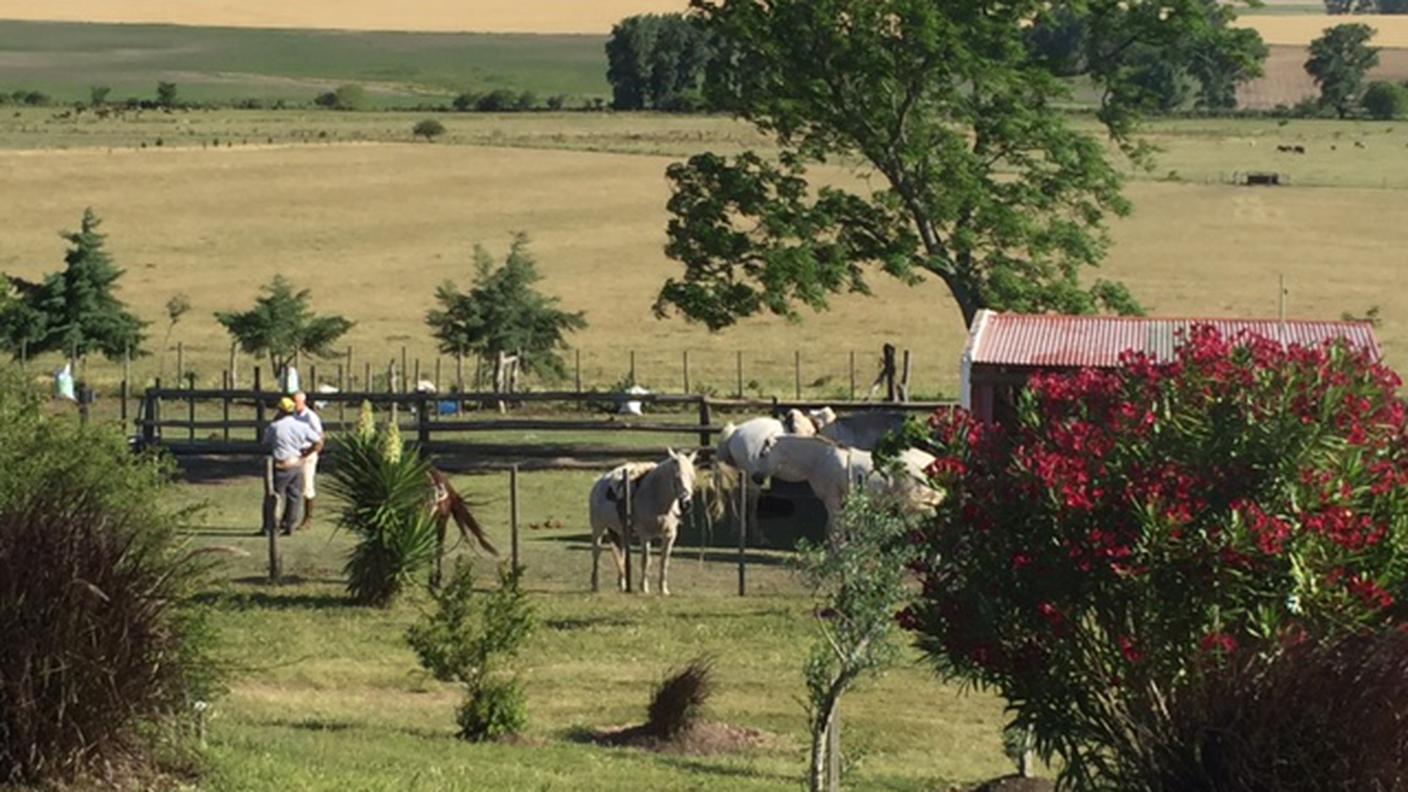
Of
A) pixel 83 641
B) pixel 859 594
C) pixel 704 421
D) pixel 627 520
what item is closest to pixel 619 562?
pixel 627 520

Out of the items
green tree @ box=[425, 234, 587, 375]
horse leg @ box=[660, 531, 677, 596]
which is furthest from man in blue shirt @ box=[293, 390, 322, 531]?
green tree @ box=[425, 234, 587, 375]

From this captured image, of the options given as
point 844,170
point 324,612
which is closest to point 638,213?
point 844,170

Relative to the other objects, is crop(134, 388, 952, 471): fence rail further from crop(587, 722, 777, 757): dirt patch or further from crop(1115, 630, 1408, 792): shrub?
crop(1115, 630, 1408, 792): shrub

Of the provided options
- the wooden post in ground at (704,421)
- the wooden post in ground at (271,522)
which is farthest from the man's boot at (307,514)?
the wooden post in ground at (704,421)

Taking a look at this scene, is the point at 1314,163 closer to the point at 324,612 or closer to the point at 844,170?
the point at 844,170

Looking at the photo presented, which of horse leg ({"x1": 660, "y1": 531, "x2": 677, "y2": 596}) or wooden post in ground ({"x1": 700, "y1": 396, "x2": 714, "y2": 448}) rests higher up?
wooden post in ground ({"x1": 700, "y1": 396, "x2": 714, "y2": 448})

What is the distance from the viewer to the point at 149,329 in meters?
62.1

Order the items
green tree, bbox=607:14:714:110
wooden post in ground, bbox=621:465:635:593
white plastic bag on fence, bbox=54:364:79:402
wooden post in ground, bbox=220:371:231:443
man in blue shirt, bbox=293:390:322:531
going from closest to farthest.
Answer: wooden post in ground, bbox=621:465:635:593 → man in blue shirt, bbox=293:390:322:531 → wooden post in ground, bbox=220:371:231:443 → white plastic bag on fence, bbox=54:364:79:402 → green tree, bbox=607:14:714:110

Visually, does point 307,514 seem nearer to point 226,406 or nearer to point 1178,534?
point 226,406

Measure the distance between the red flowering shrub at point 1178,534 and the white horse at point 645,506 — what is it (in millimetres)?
12981

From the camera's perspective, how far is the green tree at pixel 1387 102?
171875mm

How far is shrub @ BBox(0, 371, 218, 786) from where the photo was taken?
13336 millimetres

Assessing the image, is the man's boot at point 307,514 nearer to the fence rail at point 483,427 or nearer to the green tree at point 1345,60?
the fence rail at point 483,427

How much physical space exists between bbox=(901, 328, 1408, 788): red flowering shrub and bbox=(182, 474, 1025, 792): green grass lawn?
318cm
